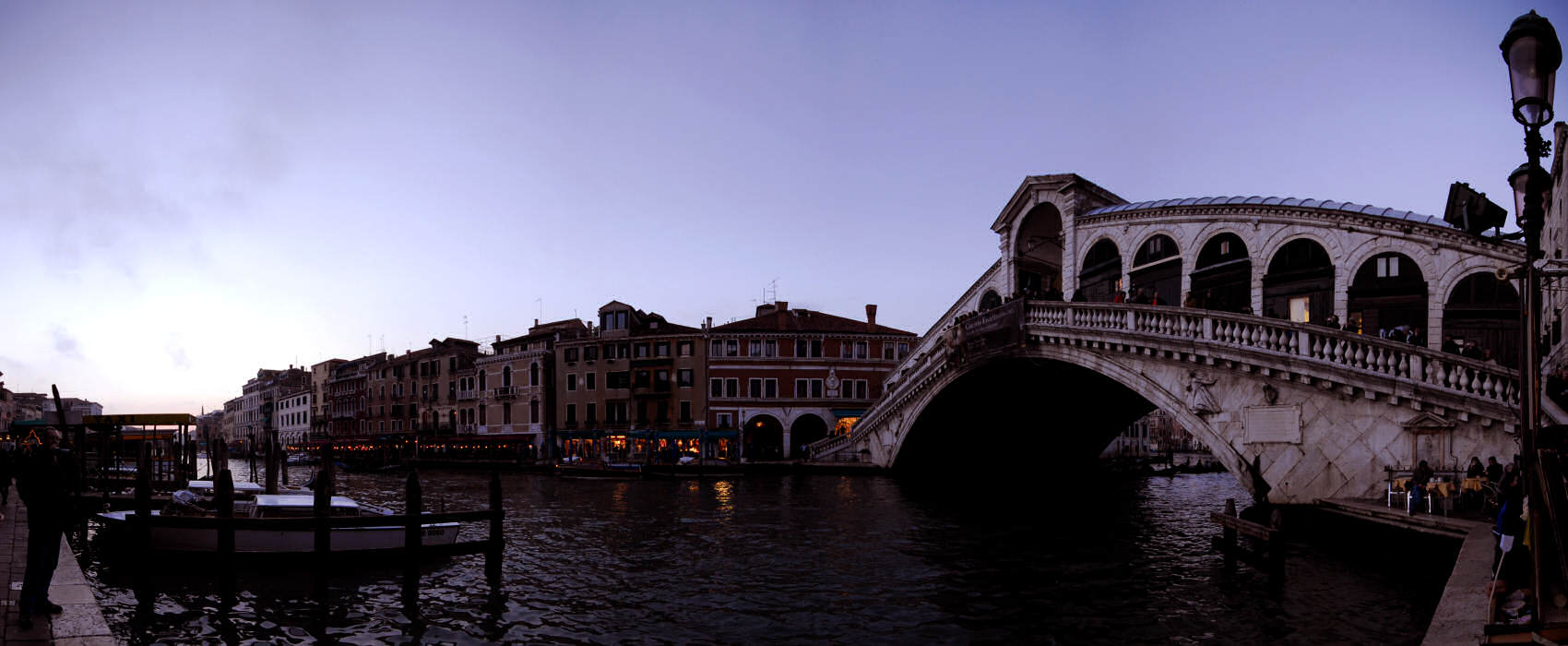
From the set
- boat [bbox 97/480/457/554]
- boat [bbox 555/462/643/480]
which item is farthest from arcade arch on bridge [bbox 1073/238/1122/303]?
boat [bbox 555/462/643/480]

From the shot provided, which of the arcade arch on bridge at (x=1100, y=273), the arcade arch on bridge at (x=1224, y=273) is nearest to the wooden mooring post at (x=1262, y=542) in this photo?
the arcade arch on bridge at (x=1224, y=273)

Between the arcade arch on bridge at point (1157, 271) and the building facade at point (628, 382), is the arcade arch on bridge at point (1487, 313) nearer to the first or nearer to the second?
the arcade arch on bridge at point (1157, 271)

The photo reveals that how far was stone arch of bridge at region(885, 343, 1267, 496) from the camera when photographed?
18.7 m

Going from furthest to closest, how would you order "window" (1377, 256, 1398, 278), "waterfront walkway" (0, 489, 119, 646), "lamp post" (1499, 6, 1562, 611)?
1. "window" (1377, 256, 1398, 278)
2. "waterfront walkway" (0, 489, 119, 646)
3. "lamp post" (1499, 6, 1562, 611)

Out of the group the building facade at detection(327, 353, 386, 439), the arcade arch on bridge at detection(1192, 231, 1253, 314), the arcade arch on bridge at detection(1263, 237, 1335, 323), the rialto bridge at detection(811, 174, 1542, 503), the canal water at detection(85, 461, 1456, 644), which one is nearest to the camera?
the canal water at detection(85, 461, 1456, 644)

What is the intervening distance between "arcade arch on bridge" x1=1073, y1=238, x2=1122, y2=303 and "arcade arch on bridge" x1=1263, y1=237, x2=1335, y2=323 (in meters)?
5.23

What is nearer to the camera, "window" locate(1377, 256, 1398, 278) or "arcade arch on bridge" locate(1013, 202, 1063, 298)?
"window" locate(1377, 256, 1398, 278)

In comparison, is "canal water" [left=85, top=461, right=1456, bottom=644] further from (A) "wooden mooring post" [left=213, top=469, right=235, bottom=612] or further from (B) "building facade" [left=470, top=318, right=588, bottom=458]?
(B) "building facade" [left=470, top=318, right=588, bottom=458]

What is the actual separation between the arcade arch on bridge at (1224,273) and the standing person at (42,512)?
2171 centimetres

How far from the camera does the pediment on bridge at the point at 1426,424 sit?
14.7 m

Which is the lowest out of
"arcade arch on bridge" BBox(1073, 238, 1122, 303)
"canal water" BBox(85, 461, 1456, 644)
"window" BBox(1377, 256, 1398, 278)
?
"canal water" BBox(85, 461, 1456, 644)

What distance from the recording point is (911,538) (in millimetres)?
19188

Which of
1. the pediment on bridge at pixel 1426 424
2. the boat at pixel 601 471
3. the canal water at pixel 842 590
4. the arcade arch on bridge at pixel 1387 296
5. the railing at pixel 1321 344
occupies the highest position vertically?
the arcade arch on bridge at pixel 1387 296

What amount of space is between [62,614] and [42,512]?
4.16 ft
